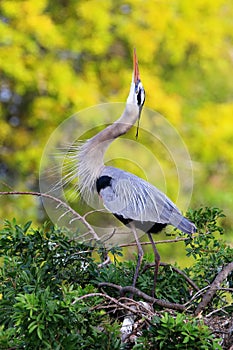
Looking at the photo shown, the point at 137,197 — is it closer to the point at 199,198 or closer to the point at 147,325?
the point at 147,325

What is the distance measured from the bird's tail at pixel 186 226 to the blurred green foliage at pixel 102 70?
367 centimetres

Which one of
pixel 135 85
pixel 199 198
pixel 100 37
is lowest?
pixel 199 198

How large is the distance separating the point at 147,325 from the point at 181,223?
2.28ft

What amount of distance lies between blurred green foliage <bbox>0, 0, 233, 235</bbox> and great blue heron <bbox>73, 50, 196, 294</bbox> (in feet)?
11.0

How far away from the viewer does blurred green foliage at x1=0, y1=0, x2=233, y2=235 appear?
6203 mm

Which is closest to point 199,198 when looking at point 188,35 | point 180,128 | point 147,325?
point 180,128

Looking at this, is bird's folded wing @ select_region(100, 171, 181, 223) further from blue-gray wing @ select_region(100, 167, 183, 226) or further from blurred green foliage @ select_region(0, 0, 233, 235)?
blurred green foliage @ select_region(0, 0, 233, 235)

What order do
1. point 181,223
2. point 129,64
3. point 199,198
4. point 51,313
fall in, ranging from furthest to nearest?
point 129,64
point 199,198
point 181,223
point 51,313

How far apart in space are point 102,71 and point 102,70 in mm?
14

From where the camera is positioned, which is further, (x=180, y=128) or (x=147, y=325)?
(x=180, y=128)

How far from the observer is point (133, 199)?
8.52ft

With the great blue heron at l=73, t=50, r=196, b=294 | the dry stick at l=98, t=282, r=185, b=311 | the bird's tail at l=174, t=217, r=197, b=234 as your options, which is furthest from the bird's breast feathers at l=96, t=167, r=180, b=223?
the dry stick at l=98, t=282, r=185, b=311

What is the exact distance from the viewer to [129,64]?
6996mm

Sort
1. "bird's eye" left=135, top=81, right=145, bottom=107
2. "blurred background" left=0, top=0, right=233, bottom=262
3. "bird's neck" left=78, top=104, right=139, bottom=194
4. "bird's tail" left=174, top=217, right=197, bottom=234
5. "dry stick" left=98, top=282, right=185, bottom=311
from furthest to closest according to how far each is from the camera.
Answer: "blurred background" left=0, top=0, right=233, bottom=262
"bird's neck" left=78, top=104, right=139, bottom=194
"bird's eye" left=135, top=81, right=145, bottom=107
"bird's tail" left=174, top=217, right=197, bottom=234
"dry stick" left=98, top=282, right=185, bottom=311
